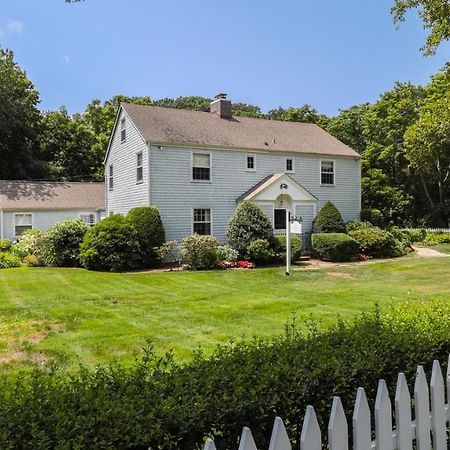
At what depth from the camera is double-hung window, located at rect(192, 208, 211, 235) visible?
20.7 metres

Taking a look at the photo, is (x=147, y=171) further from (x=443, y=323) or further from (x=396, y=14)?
(x=443, y=323)

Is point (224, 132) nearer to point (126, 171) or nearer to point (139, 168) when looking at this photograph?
point (139, 168)

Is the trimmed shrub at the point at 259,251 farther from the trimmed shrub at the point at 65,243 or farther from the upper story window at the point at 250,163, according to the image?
the trimmed shrub at the point at 65,243

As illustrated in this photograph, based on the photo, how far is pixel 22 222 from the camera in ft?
91.3

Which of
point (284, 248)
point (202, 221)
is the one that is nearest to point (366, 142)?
point (284, 248)

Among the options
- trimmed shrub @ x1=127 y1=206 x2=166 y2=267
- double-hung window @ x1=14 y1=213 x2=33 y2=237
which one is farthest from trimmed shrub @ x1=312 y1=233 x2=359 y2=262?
double-hung window @ x1=14 y1=213 x2=33 y2=237

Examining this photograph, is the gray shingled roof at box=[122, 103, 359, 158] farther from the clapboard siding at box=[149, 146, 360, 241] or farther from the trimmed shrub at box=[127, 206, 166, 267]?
the trimmed shrub at box=[127, 206, 166, 267]

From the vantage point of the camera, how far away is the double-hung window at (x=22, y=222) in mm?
27625

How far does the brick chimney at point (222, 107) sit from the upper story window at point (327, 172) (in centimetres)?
599

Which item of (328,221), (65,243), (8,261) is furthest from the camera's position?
(328,221)

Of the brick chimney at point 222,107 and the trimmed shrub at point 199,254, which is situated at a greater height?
the brick chimney at point 222,107

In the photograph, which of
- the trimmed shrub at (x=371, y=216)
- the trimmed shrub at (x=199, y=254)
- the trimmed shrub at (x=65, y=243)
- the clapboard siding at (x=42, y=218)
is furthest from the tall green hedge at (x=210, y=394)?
the clapboard siding at (x=42, y=218)

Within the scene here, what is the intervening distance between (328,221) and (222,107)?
8.84 meters

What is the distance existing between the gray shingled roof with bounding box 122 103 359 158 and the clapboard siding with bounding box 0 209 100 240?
1053cm
